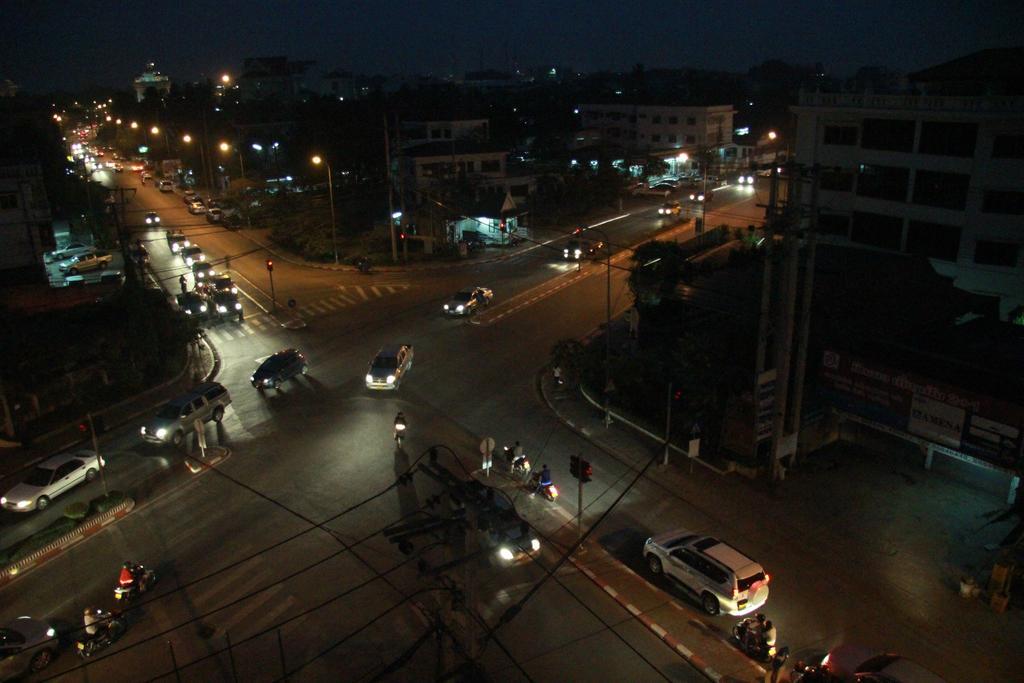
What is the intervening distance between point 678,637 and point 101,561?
13.9 meters

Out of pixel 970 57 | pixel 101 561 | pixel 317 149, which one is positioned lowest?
pixel 101 561

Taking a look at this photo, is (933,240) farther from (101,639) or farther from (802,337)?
(101,639)

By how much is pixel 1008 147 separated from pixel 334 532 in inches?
1207

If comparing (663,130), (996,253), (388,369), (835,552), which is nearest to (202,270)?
(388,369)

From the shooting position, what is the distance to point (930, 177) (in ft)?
110

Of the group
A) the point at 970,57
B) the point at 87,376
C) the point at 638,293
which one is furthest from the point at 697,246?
the point at 87,376

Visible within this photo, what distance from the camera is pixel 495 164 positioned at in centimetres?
6378

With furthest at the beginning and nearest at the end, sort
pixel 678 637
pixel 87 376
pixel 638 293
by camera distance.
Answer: pixel 638 293 < pixel 87 376 < pixel 678 637

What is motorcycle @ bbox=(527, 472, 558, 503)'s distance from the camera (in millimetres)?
20078

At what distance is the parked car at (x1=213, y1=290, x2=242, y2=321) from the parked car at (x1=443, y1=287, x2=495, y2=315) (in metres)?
10.6

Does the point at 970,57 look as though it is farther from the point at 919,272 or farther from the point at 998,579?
the point at 998,579

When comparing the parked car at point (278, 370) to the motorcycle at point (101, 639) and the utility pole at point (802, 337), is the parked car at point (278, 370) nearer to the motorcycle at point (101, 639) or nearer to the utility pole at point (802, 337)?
the motorcycle at point (101, 639)

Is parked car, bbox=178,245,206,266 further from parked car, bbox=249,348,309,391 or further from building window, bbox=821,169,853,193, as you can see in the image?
building window, bbox=821,169,853,193

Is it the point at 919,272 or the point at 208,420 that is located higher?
the point at 919,272
